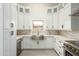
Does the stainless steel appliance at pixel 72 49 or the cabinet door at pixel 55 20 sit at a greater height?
the cabinet door at pixel 55 20

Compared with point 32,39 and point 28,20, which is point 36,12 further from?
point 32,39

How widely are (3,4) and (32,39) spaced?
3.67 meters

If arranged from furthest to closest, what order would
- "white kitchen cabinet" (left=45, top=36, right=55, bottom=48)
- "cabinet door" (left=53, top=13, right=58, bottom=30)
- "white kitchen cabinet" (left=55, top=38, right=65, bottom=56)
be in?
"cabinet door" (left=53, top=13, right=58, bottom=30) < "white kitchen cabinet" (left=45, top=36, right=55, bottom=48) < "white kitchen cabinet" (left=55, top=38, right=65, bottom=56)

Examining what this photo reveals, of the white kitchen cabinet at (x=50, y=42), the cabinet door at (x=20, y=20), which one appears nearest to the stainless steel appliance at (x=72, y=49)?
the white kitchen cabinet at (x=50, y=42)

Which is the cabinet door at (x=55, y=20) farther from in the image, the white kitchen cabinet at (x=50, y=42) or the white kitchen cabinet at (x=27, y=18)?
the white kitchen cabinet at (x=27, y=18)

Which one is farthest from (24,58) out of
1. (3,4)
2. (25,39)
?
(25,39)

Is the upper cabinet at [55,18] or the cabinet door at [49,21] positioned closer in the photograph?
the upper cabinet at [55,18]

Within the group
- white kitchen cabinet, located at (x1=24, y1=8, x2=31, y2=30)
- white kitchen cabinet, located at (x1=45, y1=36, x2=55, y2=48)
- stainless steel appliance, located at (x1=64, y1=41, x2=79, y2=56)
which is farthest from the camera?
white kitchen cabinet, located at (x1=24, y1=8, x2=31, y2=30)

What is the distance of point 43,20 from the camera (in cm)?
446

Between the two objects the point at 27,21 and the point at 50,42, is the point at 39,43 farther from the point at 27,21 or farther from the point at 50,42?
the point at 27,21

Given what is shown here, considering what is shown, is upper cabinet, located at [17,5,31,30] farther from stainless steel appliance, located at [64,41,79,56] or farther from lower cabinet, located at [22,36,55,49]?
stainless steel appliance, located at [64,41,79,56]

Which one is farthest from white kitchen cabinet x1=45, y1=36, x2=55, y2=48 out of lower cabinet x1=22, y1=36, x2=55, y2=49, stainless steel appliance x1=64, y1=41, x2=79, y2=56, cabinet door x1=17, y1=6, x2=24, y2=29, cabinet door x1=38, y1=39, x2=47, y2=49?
stainless steel appliance x1=64, y1=41, x2=79, y2=56

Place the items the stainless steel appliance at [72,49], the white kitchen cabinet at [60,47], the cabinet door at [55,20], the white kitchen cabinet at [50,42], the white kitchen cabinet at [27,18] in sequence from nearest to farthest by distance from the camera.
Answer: the stainless steel appliance at [72,49] < the white kitchen cabinet at [60,47] < the white kitchen cabinet at [50,42] < the cabinet door at [55,20] < the white kitchen cabinet at [27,18]

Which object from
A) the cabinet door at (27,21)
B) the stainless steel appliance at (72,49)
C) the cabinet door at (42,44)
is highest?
the cabinet door at (27,21)
